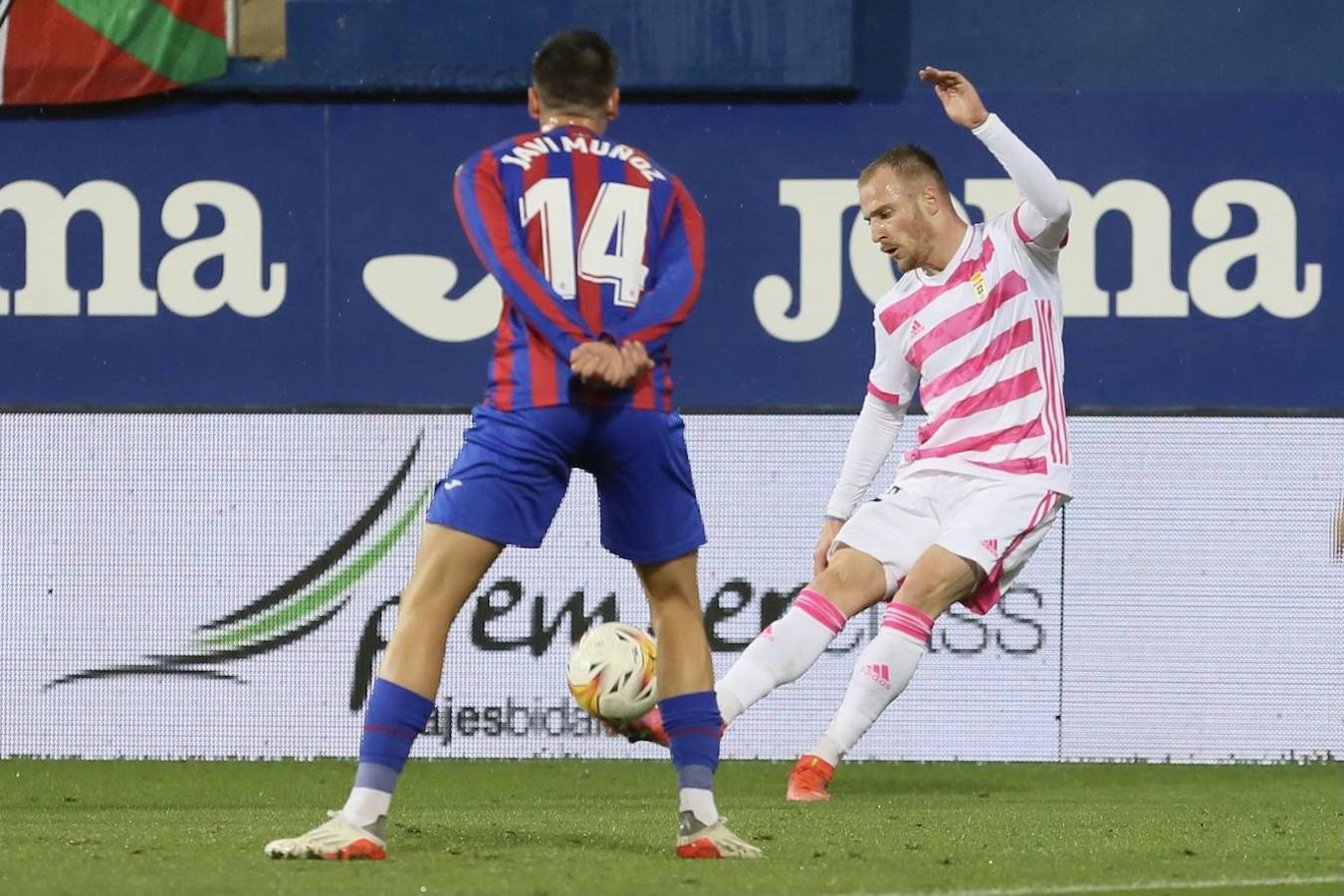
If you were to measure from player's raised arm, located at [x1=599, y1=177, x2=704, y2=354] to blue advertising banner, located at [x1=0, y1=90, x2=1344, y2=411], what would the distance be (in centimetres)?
635

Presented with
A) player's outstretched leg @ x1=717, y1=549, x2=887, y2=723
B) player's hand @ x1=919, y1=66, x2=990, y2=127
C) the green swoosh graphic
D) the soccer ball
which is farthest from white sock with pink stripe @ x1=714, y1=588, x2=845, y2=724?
the green swoosh graphic

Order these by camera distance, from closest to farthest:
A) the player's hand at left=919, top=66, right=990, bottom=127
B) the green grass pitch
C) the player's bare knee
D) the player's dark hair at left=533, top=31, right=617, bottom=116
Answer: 1. the green grass pitch
2. the player's dark hair at left=533, top=31, right=617, bottom=116
3. the player's hand at left=919, top=66, right=990, bottom=127
4. the player's bare knee

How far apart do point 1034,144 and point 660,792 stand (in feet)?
15.4

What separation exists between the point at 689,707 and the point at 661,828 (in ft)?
3.40

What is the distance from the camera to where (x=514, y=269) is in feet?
15.3

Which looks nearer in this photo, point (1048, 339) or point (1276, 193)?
point (1048, 339)

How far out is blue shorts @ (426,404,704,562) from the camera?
15.4ft

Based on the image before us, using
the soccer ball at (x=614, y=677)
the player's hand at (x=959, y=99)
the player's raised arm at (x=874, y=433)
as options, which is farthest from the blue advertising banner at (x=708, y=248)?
the soccer ball at (x=614, y=677)

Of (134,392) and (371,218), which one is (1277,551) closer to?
(371,218)

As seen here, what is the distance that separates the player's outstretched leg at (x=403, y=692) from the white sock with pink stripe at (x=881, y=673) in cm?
222

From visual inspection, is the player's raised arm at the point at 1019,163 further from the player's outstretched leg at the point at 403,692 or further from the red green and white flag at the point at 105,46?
the red green and white flag at the point at 105,46

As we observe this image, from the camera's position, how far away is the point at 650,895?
423 cm

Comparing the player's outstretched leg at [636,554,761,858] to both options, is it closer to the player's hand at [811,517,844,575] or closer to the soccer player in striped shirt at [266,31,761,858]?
the soccer player in striped shirt at [266,31,761,858]

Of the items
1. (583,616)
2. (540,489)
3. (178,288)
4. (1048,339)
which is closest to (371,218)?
(178,288)
